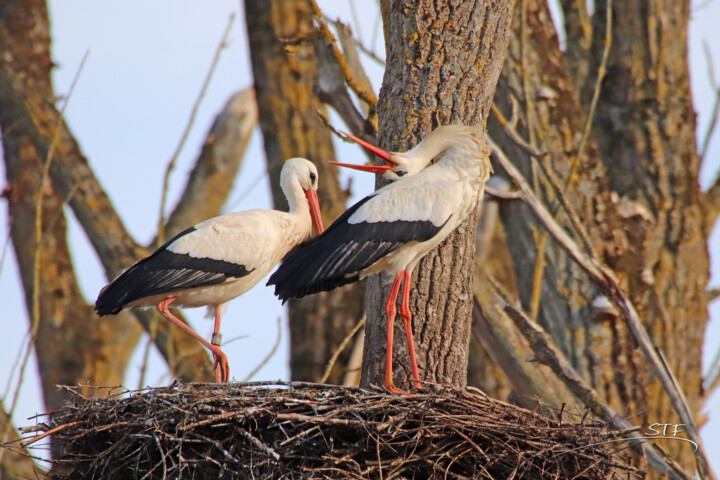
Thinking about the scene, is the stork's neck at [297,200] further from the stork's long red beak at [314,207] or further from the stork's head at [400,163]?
the stork's head at [400,163]

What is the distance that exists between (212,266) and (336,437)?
1794mm

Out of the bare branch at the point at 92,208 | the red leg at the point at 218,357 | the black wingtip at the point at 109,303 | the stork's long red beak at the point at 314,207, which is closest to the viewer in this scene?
the black wingtip at the point at 109,303

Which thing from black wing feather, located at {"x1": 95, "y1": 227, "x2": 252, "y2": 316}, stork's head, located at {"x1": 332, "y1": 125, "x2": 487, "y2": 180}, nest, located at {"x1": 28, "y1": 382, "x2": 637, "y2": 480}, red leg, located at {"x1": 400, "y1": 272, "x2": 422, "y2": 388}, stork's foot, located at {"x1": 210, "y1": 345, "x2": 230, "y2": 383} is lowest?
nest, located at {"x1": 28, "y1": 382, "x2": 637, "y2": 480}

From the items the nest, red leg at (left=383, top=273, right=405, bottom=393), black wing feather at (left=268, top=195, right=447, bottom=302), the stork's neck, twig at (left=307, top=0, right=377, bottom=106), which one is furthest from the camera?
twig at (left=307, top=0, right=377, bottom=106)

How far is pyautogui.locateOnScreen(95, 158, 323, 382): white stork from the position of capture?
609 cm

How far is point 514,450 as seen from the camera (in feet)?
15.8

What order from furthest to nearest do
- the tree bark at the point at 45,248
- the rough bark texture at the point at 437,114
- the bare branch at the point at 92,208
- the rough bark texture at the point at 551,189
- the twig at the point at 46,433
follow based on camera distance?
the tree bark at the point at 45,248 → the bare branch at the point at 92,208 → the rough bark texture at the point at 551,189 → the rough bark texture at the point at 437,114 → the twig at the point at 46,433

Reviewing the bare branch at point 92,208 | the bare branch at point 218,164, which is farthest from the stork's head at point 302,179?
the bare branch at point 218,164

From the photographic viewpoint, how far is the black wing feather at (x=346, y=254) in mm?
5473

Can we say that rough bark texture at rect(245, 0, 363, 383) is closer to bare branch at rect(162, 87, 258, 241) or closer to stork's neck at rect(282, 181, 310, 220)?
bare branch at rect(162, 87, 258, 241)

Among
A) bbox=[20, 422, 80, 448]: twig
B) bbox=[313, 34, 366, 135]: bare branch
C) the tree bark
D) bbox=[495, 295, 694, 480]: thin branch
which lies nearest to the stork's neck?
bbox=[313, 34, 366, 135]: bare branch

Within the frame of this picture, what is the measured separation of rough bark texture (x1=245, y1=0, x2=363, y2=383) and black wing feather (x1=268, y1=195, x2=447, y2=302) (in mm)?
5037

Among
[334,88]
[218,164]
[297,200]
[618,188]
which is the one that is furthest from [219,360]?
[218,164]

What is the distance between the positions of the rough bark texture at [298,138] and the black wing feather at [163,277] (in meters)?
4.40
